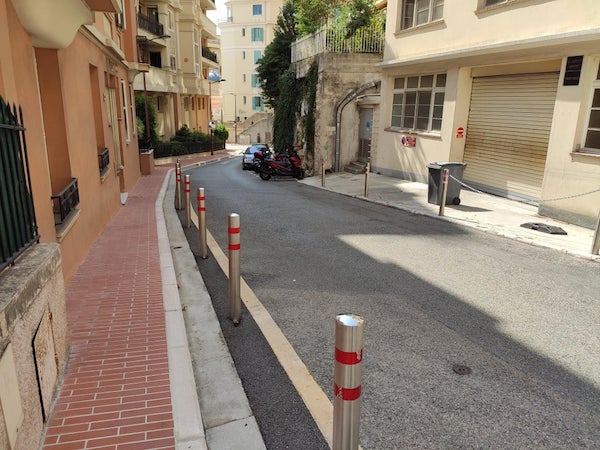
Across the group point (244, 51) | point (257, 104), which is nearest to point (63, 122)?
point (257, 104)

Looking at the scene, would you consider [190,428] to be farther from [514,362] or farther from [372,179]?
[372,179]

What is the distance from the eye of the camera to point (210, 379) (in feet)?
13.3

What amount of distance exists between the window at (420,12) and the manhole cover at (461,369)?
1430cm

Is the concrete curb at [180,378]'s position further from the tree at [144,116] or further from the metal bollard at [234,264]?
the tree at [144,116]

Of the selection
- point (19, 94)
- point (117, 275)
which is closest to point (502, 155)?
point (117, 275)

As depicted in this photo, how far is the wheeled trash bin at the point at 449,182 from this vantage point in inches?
469

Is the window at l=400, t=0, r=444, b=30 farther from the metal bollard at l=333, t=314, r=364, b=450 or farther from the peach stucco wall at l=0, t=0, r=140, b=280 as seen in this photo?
the metal bollard at l=333, t=314, r=364, b=450

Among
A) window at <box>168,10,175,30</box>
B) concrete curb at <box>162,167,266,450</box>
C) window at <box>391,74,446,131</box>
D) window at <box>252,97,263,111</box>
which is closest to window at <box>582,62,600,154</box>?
window at <box>391,74,446,131</box>

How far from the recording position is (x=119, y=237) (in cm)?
864

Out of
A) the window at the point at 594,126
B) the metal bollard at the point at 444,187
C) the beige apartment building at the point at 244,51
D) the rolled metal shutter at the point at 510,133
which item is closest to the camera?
the window at the point at 594,126

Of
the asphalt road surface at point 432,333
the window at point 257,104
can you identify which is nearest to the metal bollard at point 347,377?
the asphalt road surface at point 432,333

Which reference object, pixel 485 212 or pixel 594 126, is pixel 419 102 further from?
pixel 594 126

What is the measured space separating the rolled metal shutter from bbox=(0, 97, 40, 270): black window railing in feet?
40.0

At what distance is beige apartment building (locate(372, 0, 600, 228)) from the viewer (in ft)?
32.8
